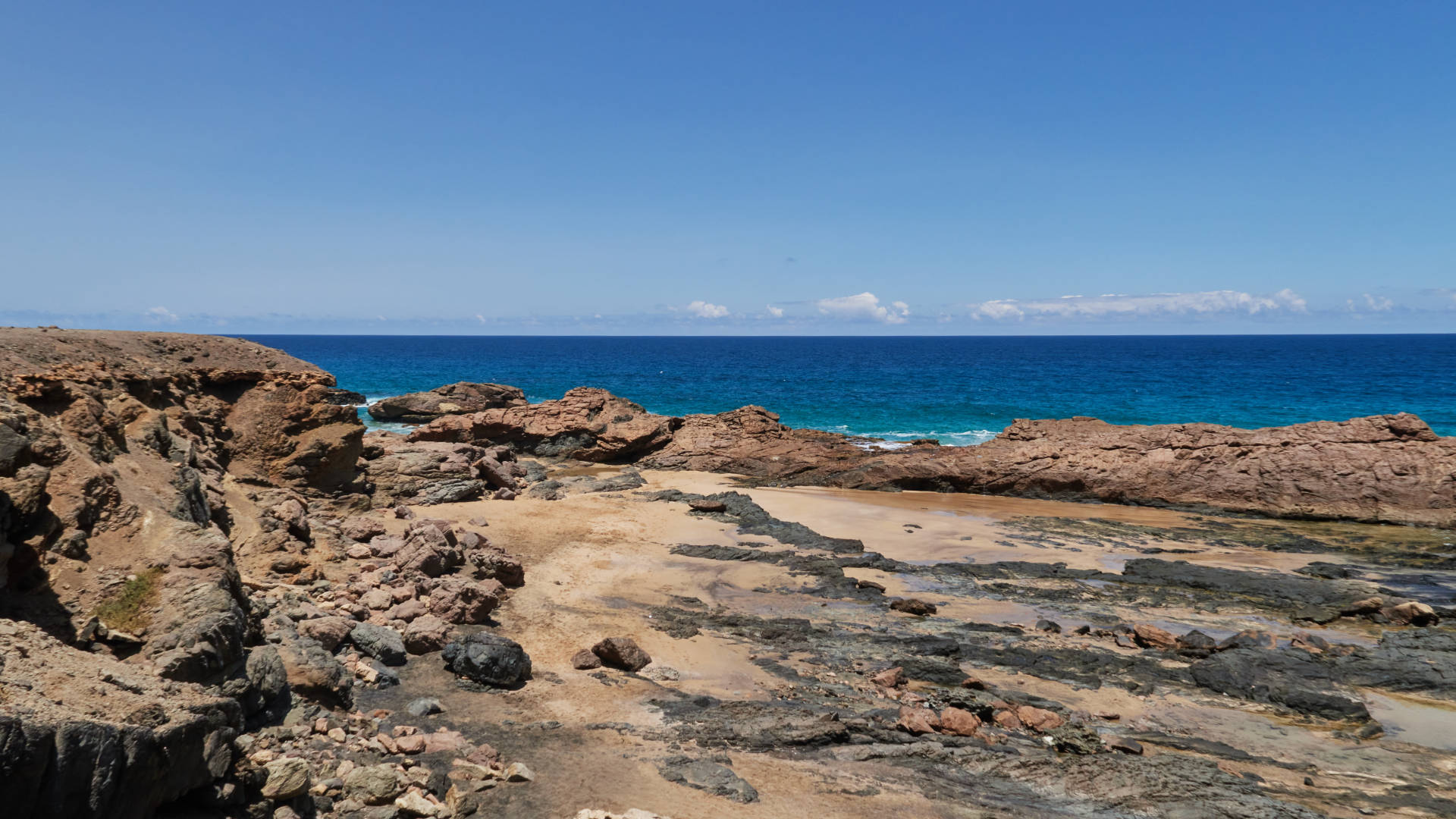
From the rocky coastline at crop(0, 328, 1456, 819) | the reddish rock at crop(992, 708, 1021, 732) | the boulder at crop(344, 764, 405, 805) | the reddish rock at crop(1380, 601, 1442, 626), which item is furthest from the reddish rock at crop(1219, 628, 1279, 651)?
the boulder at crop(344, 764, 405, 805)

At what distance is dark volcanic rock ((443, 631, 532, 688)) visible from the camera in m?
8.88

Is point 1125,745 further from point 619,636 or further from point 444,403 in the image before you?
point 444,403

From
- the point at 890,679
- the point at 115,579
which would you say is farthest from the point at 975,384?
the point at 115,579

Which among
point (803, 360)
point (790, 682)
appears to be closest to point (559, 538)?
point (790, 682)

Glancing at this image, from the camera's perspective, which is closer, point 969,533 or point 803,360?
point 969,533

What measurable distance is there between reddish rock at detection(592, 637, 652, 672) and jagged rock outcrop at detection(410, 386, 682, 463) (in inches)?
697

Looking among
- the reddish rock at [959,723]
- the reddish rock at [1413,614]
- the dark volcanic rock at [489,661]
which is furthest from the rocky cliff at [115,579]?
the reddish rock at [1413,614]

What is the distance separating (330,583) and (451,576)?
1670 millimetres

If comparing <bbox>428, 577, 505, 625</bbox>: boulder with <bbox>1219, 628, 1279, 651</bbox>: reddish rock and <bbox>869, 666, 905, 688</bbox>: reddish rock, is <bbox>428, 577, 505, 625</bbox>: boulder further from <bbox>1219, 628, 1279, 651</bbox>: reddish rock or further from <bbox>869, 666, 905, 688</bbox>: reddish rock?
<bbox>1219, 628, 1279, 651</bbox>: reddish rock

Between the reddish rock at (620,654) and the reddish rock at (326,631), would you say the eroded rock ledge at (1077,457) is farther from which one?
the reddish rock at (326,631)

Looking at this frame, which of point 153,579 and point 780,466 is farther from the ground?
point 153,579

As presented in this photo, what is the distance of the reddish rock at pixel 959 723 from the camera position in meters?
8.41

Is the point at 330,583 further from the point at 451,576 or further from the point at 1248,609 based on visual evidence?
the point at 1248,609

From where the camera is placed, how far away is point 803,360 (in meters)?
105
